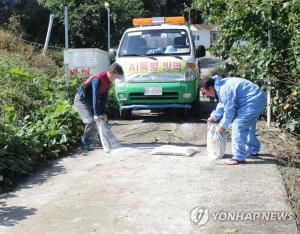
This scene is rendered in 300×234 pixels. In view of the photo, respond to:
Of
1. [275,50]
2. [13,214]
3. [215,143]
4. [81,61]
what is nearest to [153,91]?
[81,61]

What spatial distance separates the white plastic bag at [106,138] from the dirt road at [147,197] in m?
0.15

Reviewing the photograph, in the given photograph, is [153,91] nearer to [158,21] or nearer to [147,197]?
[158,21]

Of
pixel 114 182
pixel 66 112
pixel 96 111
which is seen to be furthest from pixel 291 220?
pixel 66 112

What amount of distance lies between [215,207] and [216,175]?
4.05ft

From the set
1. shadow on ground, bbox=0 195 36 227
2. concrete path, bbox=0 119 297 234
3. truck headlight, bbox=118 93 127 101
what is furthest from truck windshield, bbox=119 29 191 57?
shadow on ground, bbox=0 195 36 227

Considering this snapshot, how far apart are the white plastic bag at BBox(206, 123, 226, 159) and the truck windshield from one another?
3723 mm

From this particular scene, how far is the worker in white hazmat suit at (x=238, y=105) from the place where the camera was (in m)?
6.71

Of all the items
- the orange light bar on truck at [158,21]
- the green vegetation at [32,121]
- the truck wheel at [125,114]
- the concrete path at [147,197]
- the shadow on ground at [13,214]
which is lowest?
the shadow on ground at [13,214]

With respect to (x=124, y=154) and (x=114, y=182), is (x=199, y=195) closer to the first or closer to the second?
(x=114, y=182)

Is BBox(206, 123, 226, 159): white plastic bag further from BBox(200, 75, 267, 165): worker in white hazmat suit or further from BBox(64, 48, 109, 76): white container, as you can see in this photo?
BBox(64, 48, 109, 76): white container

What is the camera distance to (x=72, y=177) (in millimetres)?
6703

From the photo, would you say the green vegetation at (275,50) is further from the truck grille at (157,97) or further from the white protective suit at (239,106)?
the truck grille at (157,97)

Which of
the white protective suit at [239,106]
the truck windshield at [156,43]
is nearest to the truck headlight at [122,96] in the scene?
the truck windshield at [156,43]

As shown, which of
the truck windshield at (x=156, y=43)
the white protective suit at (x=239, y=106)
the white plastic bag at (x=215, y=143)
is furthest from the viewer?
the truck windshield at (x=156, y=43)
